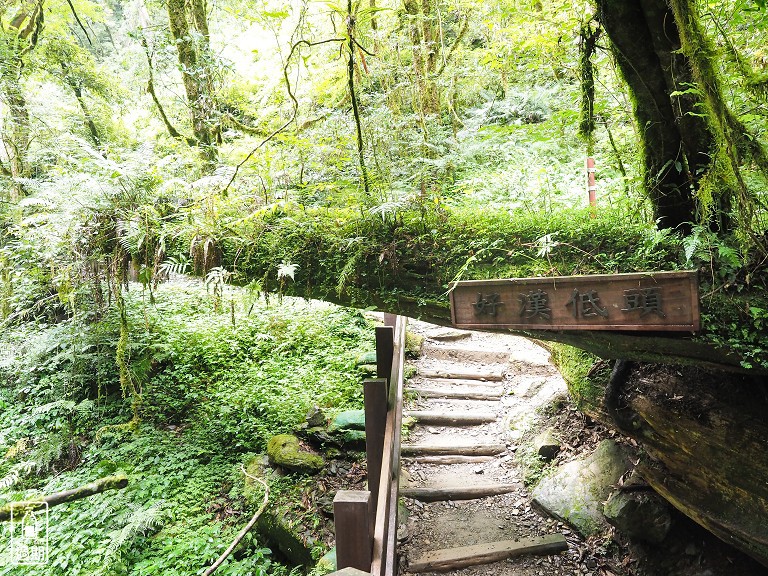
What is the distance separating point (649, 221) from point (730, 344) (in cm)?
103

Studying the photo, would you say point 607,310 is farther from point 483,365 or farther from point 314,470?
point 483,365

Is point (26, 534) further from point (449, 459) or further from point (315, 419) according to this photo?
point (449, 459)

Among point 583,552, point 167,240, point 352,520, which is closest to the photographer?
point 352,520

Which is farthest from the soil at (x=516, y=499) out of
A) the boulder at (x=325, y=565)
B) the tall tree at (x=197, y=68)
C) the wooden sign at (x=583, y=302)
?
the tall tree at (x=197, y=68)

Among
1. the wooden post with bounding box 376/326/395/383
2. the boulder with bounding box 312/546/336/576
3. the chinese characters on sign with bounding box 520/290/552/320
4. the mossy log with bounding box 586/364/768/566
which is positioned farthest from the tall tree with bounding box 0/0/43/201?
the mossy log with bounding box 586/364/768/566

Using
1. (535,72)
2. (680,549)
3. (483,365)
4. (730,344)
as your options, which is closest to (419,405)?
(483,365)

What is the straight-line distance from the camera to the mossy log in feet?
10.8

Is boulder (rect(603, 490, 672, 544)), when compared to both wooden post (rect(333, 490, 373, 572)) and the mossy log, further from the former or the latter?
wooden post (rect(333, 490, 373, 572))

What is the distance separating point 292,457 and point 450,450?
2.04 m

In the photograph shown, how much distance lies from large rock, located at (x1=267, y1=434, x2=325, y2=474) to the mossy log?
3458mm

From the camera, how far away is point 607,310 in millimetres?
2900

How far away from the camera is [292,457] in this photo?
5551 mm

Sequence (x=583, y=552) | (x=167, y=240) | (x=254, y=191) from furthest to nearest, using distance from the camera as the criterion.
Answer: (x=254, y=191) → (x=167, y=240) → (x=583, y=552)

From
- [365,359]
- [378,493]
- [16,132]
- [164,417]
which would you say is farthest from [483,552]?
[16,132]
